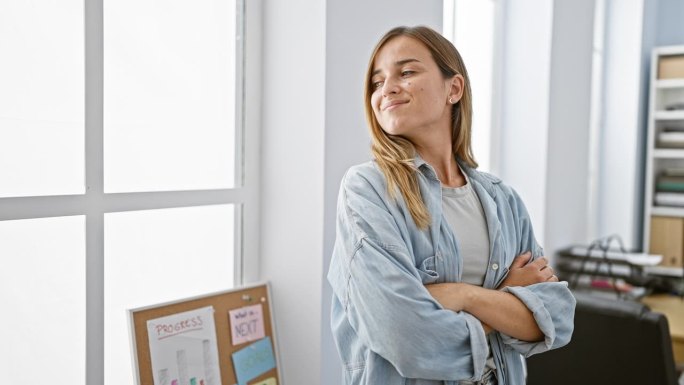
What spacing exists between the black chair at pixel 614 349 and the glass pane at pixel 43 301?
1.50 m

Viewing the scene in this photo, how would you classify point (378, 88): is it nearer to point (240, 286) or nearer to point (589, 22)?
point (240, 286)

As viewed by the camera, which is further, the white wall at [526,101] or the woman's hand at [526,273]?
the white wall at [526,101]

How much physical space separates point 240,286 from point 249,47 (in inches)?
26.4

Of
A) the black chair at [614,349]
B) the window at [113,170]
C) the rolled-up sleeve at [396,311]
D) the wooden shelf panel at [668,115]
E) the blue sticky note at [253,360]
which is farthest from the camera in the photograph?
the wooden shelf panel at [668,115]

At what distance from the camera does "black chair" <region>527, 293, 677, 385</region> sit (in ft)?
5.80

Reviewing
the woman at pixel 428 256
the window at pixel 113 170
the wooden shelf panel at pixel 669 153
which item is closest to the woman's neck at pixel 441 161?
the woman at pixel 428 256

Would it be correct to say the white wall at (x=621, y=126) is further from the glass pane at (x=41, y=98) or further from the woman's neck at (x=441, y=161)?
the glass pane at (x=41, y=98)

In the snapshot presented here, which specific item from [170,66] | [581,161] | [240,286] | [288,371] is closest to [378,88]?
[170,66]

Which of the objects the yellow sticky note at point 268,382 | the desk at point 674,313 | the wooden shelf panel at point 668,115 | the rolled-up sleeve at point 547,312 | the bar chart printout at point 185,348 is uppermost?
the wooden shelf panel at point 668,115

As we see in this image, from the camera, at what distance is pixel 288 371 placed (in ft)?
5.43

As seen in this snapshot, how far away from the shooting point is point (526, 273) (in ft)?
4.11

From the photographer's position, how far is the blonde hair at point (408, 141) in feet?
3.78

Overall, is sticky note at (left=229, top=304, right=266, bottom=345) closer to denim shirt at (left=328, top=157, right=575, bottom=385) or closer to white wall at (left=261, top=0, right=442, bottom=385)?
white wall at (left=261, top=0, right=442, bottom=385)

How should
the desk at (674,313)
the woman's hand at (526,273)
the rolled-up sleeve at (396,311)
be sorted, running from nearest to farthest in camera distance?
the rolled-up sleeve at (396,311)
the woman's hand at (526,273)
the desk at (674,313)
